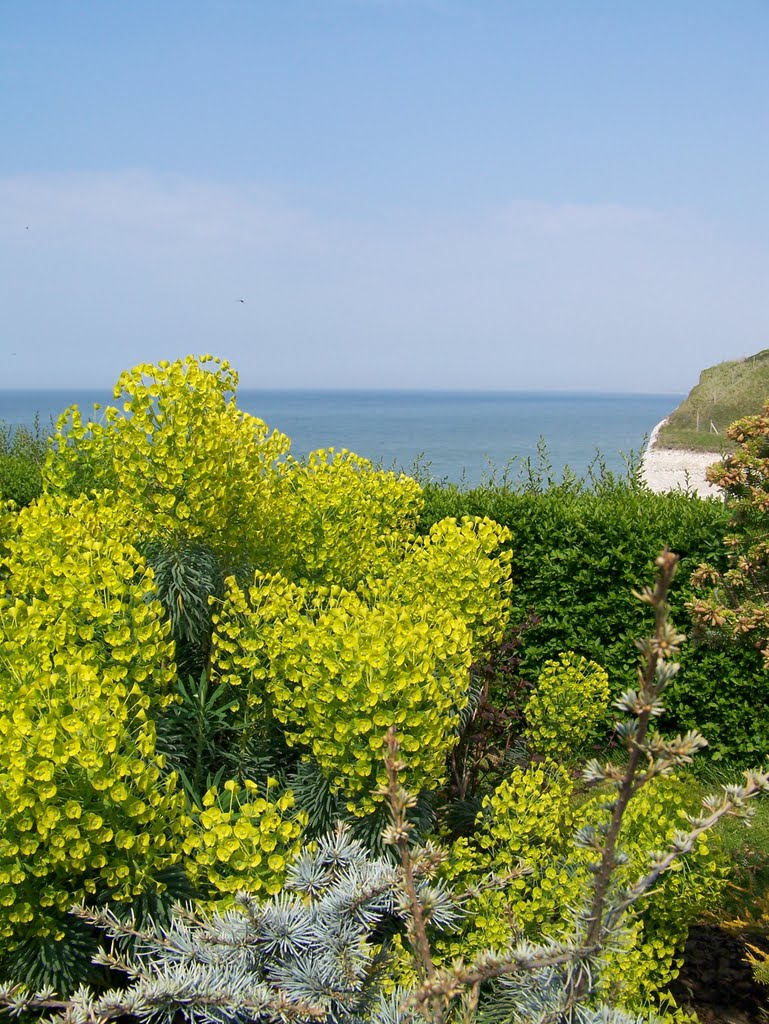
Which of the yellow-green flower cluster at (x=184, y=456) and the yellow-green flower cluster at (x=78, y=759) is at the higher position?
the yellow-green flower cluster at (x=184, y=456)

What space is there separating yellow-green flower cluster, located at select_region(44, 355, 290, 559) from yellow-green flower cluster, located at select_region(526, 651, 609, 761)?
233 centimetres

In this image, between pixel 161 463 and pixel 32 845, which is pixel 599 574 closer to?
pixel 161 463

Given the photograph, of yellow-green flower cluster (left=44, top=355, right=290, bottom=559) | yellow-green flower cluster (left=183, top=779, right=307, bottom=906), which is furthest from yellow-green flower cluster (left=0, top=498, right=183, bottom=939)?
yellow-green flower cluster (left=44, top=355, right=290, bottom=559)

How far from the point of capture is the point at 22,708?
124 inches

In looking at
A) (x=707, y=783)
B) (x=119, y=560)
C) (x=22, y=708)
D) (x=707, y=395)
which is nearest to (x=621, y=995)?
(x=22, y=708)

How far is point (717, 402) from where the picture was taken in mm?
43125

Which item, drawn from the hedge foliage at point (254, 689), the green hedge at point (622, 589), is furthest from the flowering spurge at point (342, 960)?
the green hedge at point (622, 589)

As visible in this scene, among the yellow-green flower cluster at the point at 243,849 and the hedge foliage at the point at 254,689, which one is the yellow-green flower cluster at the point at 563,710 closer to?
the hedge foliage at the point at 254,689

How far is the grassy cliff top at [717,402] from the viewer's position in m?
38.7

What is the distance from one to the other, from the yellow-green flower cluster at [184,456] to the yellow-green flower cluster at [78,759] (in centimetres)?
86

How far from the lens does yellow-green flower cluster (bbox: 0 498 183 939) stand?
300cm

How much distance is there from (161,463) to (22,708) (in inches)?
72.2

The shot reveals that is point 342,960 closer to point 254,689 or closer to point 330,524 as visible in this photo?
point 254,689

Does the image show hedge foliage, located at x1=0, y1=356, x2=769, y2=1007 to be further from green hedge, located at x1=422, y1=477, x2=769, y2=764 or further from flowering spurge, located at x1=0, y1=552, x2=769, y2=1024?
flowering spurge, located at x1=0, y1=552, x2=769, y2=1024
